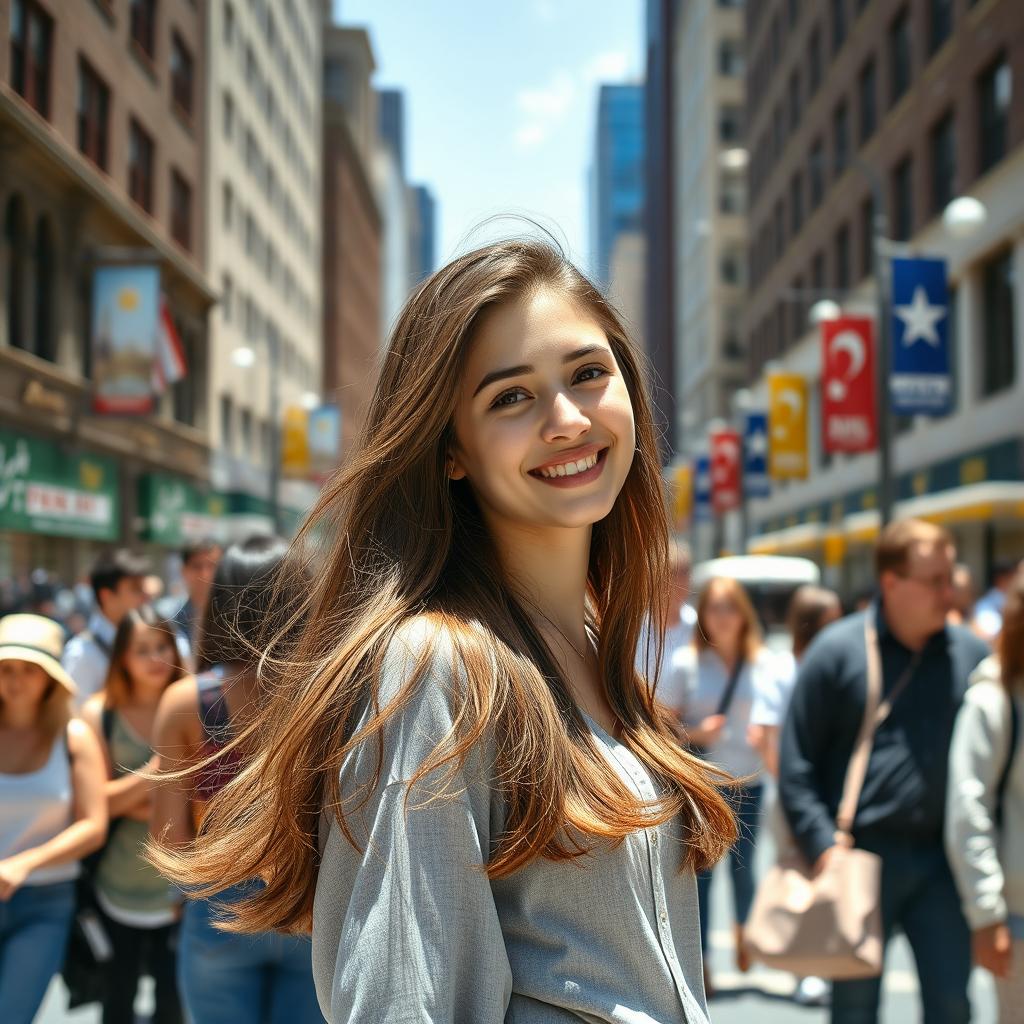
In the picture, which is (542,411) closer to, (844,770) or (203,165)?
(844,770)

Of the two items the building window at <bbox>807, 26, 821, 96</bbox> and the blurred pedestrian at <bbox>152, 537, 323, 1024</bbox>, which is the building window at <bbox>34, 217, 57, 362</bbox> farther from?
the building window at <bbox>807, 26, 821, 96</bbox>

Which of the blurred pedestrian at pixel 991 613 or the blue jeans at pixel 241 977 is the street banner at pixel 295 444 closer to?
the blurred pedestrian at pixel 991 613

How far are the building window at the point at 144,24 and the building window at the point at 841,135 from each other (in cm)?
2935

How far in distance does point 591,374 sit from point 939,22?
88.8 feet

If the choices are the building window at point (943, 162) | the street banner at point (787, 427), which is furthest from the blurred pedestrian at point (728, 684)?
the building window at point (943, 162)

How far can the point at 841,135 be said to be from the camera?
35.5 m

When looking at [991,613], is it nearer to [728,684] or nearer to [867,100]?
[728,684]

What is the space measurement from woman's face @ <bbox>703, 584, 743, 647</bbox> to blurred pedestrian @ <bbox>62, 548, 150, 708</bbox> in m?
3.15

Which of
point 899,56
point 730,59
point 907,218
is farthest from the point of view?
point 730,59

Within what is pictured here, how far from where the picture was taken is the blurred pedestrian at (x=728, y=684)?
6926 mm

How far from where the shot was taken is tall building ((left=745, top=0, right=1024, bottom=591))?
Answer: 2253 centimetres

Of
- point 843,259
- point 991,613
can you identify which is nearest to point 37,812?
point 991,613

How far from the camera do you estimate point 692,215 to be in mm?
73562

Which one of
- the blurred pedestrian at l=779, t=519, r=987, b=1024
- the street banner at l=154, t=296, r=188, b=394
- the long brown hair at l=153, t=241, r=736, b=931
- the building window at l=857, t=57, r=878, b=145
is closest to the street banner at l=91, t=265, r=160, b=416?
the street banner at l=154, t=296, r=188, b=394
